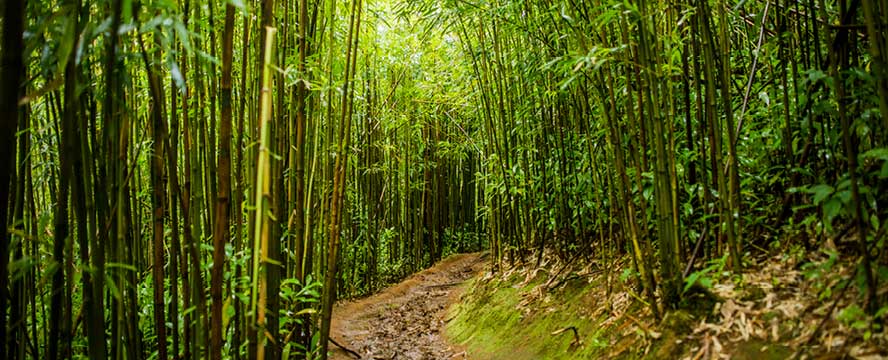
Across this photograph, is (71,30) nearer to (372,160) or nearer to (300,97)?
(300,97)

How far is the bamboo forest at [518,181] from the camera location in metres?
1.31

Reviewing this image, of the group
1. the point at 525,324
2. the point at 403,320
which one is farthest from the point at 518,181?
the point at 403,320

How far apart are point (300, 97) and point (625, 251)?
1821 millimetres

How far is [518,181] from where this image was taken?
411 cm

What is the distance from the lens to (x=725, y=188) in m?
1.89

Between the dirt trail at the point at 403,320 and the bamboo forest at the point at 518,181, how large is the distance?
0.18ft

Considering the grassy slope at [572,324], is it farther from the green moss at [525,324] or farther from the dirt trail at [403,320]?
the dirt trail at [403,320]

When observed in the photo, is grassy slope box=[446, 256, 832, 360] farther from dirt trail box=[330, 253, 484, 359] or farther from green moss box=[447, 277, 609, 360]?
dirt trail box=[330, 253, 484, 359]

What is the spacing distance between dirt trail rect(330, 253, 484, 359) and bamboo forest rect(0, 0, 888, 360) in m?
0.05

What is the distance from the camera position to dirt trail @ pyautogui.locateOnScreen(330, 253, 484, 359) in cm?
357

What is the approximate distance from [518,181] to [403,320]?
1563 mm

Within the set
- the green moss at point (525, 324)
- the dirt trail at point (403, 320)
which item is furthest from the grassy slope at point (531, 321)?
the dirt trail at point (403, 320)

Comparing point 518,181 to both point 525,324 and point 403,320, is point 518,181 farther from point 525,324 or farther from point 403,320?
point 403,320

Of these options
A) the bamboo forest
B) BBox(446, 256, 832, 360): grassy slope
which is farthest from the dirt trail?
BBox(446, 256, 832, 360): grassy slope
